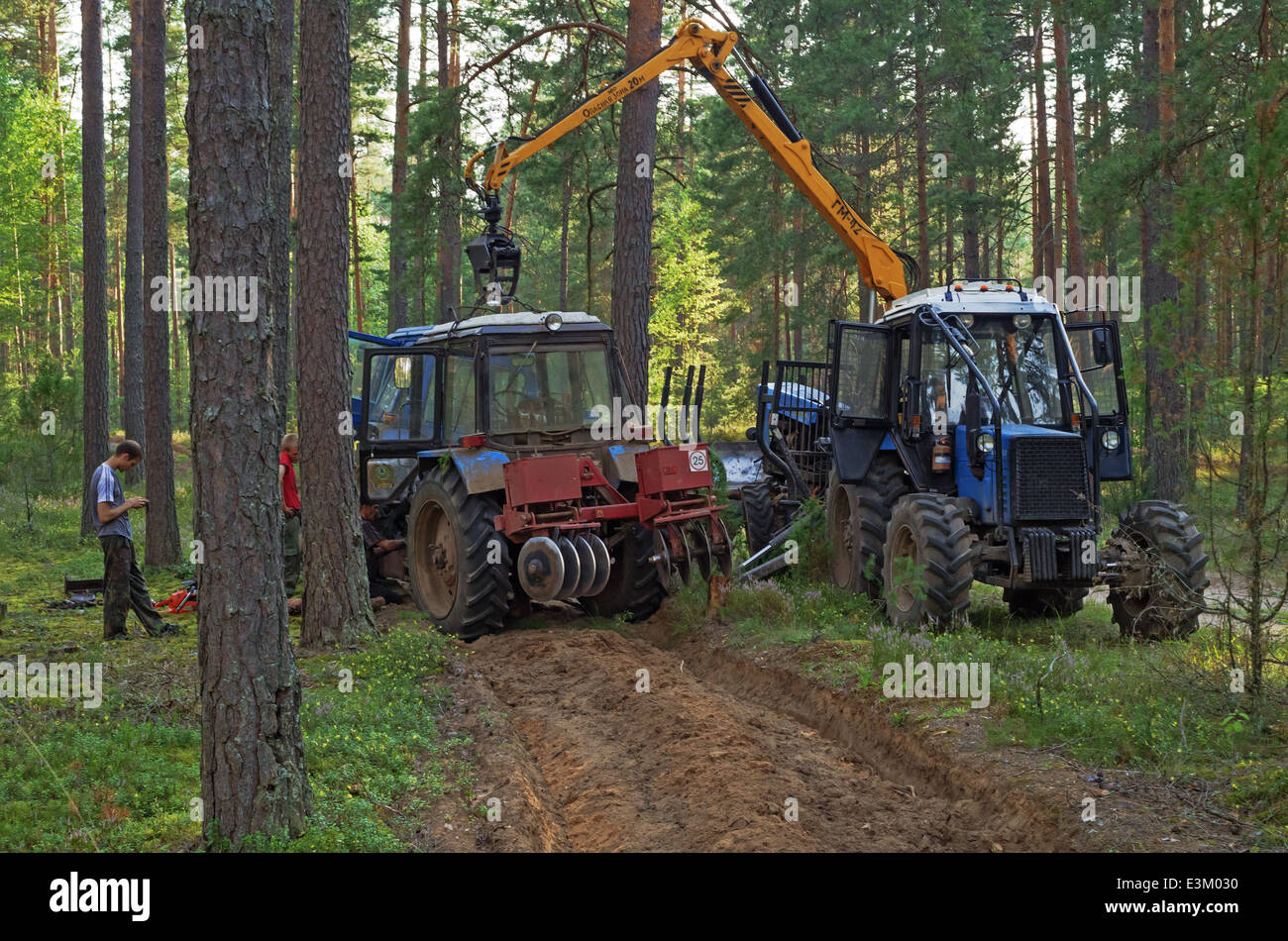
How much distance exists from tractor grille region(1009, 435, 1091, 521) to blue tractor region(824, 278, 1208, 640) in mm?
12

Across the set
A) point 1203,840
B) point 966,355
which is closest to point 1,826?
point 1203,840

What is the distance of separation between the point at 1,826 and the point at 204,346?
246 centimetres

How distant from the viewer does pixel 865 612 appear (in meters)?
10.8

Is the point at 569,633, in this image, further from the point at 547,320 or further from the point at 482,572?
the point at 547,320

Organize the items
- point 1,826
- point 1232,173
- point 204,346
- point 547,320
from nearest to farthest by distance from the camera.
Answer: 1. point 204,346
2. point 1,826
3. point 1232,173
4. point 547,320

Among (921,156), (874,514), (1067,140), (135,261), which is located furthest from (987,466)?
(135,261)

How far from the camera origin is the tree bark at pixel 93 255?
1838 cm

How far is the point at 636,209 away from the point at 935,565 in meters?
6.53

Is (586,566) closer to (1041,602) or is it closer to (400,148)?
(1041,602)

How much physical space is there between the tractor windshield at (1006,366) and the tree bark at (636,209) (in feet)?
13.5

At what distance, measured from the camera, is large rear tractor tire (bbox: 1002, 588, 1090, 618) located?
11.2 m

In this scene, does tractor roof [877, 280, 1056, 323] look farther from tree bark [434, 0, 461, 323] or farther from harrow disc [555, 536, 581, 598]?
tree bark [434, 0, 461, 323]

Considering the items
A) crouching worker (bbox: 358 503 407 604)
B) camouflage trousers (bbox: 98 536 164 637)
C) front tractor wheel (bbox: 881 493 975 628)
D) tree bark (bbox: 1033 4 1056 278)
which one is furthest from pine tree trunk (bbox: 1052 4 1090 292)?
camouflage trousers (bbox: 98 536 164 637)

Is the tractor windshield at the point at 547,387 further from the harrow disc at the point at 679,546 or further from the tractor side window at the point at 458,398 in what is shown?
the harrow disc at the point at 679,546
